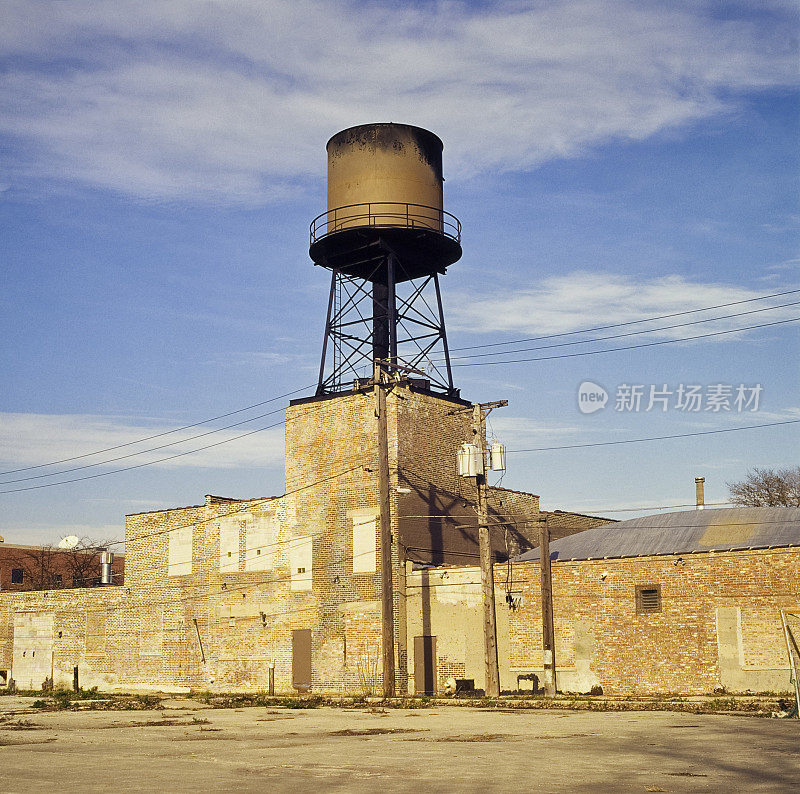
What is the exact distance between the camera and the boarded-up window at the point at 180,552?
40.0m

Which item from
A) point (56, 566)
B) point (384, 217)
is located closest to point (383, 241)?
point (384, 217)

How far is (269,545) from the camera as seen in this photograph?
37719 millimetres

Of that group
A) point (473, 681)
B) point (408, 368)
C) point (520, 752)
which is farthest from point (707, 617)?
point (520, 752)

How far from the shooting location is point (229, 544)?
1529 inches

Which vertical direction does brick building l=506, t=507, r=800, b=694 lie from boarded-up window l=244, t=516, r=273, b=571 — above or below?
below

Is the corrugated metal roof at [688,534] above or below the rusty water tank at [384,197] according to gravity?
below

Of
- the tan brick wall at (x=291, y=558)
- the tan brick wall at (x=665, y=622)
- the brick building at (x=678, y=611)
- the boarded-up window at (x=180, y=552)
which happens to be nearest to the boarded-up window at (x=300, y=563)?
the tan brick wall at (x=291, y=558)

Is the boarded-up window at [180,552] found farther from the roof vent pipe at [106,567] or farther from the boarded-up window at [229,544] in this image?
the roof vent pipe at [106,567]

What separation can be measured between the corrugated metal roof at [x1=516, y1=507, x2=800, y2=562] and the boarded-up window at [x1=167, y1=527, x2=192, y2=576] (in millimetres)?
13504

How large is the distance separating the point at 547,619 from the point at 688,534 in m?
6.20

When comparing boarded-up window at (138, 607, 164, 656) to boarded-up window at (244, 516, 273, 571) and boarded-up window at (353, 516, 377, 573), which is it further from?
boarded-up window at (353, 516, 377, 573)

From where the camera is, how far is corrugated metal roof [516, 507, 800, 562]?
103ft

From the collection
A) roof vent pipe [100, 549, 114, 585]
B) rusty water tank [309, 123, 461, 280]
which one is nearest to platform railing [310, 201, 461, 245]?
rusty water tank [309, 123, 461, 280]

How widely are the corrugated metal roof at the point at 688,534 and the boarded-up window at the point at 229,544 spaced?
435 inches
